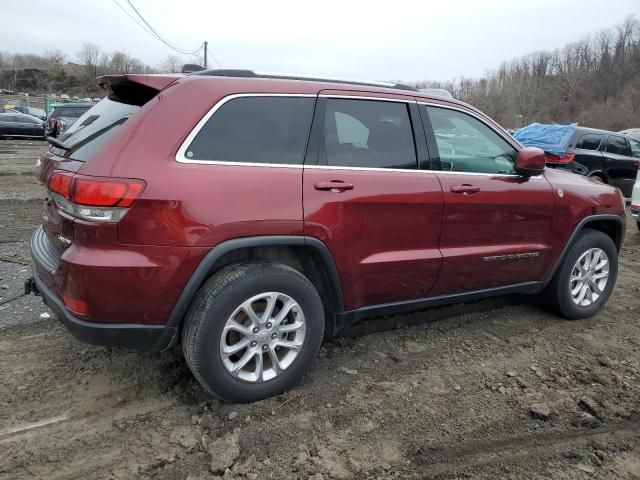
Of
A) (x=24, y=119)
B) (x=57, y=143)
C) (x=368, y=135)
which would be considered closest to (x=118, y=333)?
(x=57, y=143)

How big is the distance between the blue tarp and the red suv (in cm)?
836

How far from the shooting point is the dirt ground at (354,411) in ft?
7.98

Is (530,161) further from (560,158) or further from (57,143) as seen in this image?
(560,158)

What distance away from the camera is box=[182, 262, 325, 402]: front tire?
8.61 feet

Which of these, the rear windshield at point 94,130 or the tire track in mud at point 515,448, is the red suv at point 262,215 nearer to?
the rear windshield at point 94,130

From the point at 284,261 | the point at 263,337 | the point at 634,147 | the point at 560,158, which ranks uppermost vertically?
the point at 634,147

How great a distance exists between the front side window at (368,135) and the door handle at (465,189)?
32 centimetres

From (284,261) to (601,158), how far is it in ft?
35.7

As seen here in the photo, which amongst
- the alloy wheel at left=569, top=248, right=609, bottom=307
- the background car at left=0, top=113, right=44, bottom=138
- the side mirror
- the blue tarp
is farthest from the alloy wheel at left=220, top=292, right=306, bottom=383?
the background car at left=0, top=113, right=44, bottom=138

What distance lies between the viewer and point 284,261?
3000 mm

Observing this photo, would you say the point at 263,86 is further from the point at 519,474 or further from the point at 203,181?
the point at 519,474

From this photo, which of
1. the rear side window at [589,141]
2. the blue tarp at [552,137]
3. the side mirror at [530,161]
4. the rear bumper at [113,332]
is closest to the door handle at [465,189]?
the side mirror at [530,161]

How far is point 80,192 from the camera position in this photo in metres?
2.45

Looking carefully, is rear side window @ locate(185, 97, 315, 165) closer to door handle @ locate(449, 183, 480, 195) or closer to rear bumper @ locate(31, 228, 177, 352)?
rear bumper @ locate(31, 228, 177, 352)
